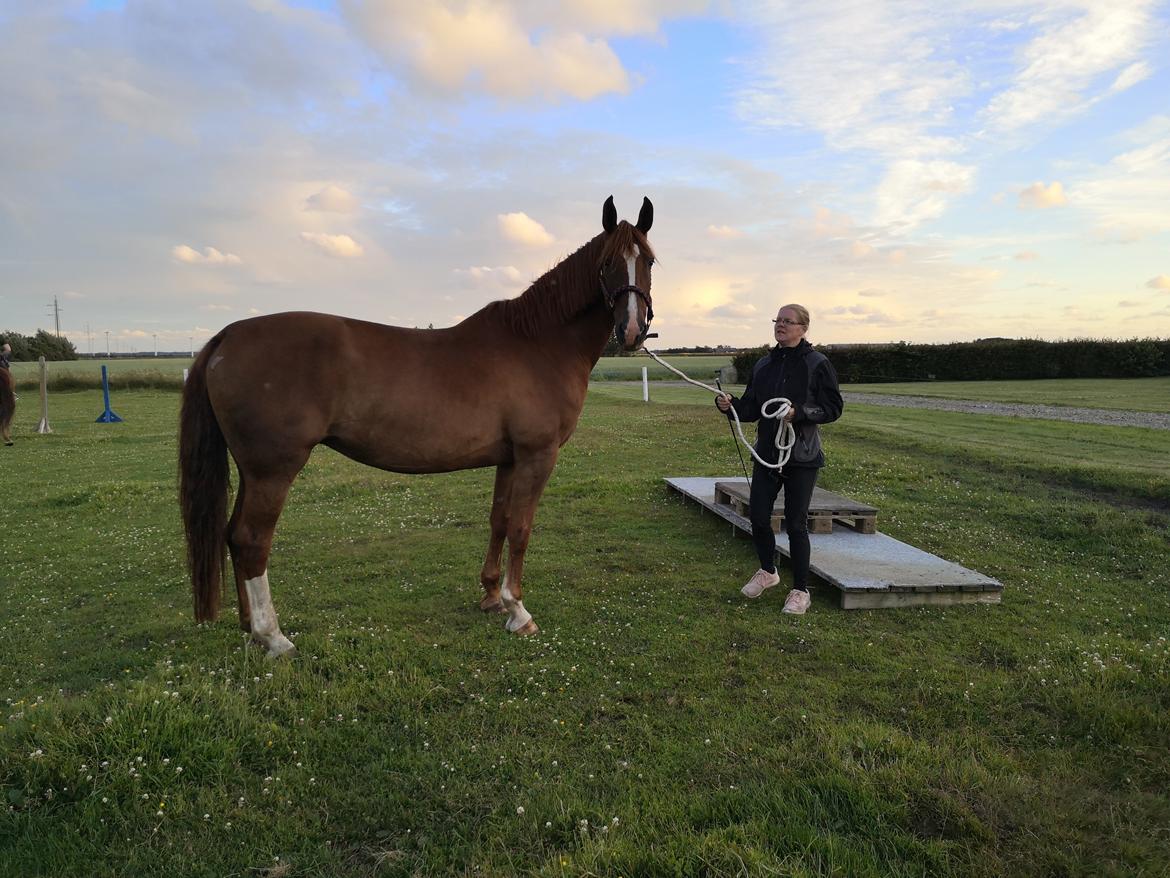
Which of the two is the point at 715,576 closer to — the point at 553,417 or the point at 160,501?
the point at 553,417

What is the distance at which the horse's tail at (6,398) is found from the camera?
1530 cm

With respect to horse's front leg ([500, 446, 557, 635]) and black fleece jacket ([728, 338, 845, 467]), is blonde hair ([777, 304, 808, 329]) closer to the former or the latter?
black fleece jacket ([728, 338, 845, 467])

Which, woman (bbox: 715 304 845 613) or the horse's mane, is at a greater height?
the horse's mane

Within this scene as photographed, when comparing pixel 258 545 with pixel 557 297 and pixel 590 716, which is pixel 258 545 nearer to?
pixel 590 716

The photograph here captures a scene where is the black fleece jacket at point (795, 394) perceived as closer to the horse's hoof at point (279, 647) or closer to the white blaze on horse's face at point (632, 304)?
the white blaze on horse's face at point (632, 304)

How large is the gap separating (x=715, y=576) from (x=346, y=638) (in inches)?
133

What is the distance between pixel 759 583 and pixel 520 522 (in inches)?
86.8

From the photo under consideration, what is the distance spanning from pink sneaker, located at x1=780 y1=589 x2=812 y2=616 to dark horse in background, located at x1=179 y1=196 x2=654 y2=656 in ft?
6.78

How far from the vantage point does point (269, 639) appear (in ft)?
14.9

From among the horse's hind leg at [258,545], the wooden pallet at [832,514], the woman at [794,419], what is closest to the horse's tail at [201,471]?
the horse's hind leg at [258,545]

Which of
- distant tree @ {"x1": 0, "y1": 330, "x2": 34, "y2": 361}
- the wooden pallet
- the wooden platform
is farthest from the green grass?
distant tree @ {"x1": 0, "y1": 330, "x2": 34, "y2": 361}

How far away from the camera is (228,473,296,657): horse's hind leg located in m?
4.38

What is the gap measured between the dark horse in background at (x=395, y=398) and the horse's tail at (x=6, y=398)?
1500cm

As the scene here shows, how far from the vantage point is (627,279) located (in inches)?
181
